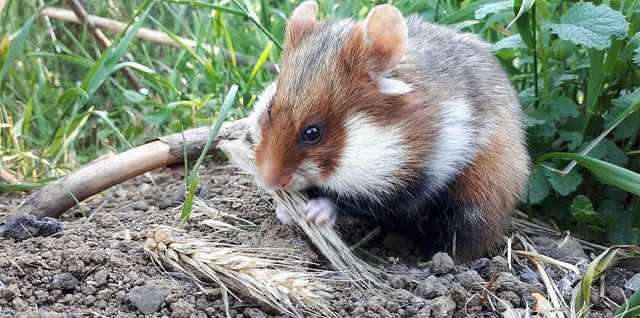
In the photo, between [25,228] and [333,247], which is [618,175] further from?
[25,228]

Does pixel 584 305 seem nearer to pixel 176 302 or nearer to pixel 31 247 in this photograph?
pixel 176 302

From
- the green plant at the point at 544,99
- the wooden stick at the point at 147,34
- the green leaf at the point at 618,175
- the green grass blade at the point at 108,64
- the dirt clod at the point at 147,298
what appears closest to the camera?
the dirt clod at the point at 147,298

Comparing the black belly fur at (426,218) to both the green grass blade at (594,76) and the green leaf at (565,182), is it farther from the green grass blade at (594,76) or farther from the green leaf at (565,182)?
the green grass blade at (594,76)

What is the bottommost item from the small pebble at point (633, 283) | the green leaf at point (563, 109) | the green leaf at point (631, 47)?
the small pebble at point (633, 283)

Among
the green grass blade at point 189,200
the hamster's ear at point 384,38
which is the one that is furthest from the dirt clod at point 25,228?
the hamster's ear at point 384,38

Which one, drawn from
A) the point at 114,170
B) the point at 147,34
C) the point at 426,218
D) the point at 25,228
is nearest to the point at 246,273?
the point at 25,228

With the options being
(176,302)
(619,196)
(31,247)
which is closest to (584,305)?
(619,196)
